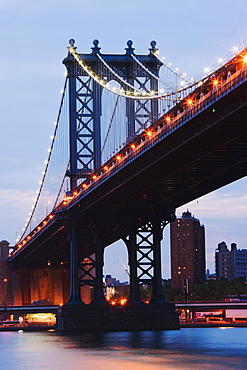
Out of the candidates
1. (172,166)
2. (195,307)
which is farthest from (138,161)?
(195,307)

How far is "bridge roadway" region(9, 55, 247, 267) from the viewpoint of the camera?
52438mm

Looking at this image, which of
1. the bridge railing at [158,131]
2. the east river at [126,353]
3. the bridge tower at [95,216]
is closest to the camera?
the east river at [126,353]

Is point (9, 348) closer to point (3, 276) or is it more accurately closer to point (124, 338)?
point (124, 338)

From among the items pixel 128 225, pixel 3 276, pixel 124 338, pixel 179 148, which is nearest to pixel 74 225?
pixel 128 225

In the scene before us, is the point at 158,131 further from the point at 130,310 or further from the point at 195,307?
the point at 195,307

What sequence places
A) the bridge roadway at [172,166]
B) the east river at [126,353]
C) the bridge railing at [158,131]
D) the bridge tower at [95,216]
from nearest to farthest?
the east river at [126,353] → the bridge railing at [158,131] → the bridge roadway at [172,166] → the bridge tower at [95,216]

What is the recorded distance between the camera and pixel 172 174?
69.9m

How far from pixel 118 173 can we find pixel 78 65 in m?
23.3

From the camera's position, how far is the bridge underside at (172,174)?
55125 mm

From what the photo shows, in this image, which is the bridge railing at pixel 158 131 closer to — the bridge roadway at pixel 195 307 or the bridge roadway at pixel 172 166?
the bridge roadway at pixel 172 166

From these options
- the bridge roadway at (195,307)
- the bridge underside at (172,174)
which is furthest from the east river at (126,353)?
the bridge roadway at (195,307)

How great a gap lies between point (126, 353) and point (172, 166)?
14.9 m

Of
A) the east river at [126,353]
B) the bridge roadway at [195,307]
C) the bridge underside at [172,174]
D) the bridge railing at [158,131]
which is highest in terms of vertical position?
the bridge railing at [158,131]

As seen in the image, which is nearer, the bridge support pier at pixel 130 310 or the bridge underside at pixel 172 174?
the bridge underside at pixel 172 174
